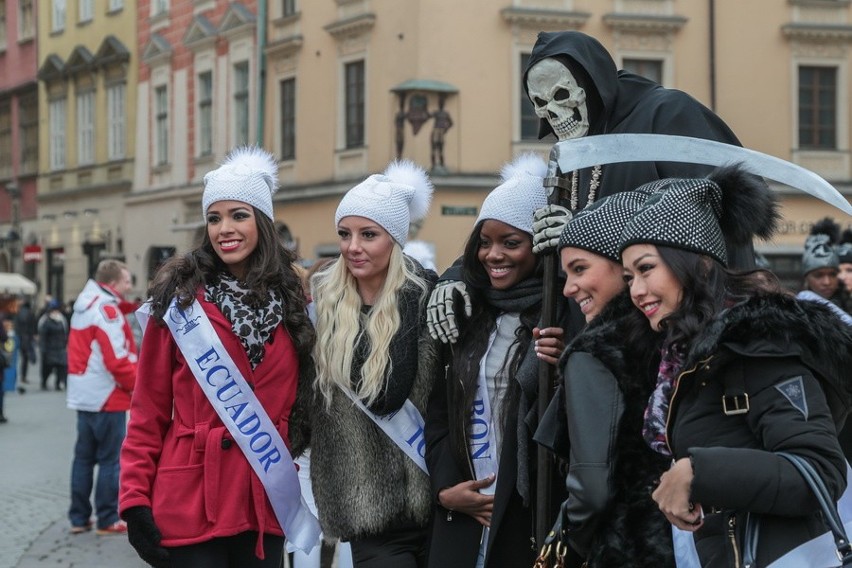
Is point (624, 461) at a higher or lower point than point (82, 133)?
lower

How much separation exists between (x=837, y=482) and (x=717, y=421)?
0.89 ft

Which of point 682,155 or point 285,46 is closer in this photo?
point 682,155

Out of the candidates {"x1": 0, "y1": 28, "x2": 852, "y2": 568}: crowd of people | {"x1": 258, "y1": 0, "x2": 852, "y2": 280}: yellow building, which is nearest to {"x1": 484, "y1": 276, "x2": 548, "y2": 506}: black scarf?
{"x1": 0, "y1": 28, "x2": 852, "y2": 568}: crowd of people

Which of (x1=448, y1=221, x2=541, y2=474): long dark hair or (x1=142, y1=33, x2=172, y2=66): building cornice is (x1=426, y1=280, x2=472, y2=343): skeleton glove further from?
(x1=142, y1=33, x2=172, y2=66): building cornice

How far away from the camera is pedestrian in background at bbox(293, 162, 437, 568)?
4457mm

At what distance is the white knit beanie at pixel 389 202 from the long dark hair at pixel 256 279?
0.27 metres

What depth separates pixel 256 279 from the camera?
451 centimetres

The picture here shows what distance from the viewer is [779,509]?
2.79 meters

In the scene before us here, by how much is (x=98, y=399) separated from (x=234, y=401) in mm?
5804

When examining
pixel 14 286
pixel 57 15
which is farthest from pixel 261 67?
pixel 57 15

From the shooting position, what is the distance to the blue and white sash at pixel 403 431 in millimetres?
4492

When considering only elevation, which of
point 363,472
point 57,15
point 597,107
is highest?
point 57,15

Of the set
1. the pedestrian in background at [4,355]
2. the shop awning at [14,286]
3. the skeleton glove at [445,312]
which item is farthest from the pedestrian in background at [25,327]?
the skeleton glove at [445,312]

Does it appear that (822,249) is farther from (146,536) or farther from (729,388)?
(729,388)
